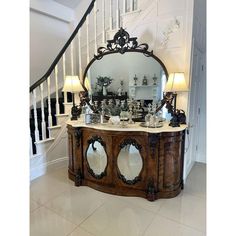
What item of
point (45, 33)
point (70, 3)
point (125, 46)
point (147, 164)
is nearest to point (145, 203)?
point (147, 164)

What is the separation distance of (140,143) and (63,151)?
172cm

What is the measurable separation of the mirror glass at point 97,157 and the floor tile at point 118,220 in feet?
1.67

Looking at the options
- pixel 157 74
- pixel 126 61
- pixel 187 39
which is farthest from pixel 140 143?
pixel 187 39

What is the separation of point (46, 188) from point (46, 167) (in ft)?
1.90

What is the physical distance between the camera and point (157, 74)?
282 cm

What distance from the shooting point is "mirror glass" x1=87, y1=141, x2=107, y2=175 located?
282 centimetres

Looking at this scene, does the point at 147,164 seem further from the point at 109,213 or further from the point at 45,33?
the point at 45,33

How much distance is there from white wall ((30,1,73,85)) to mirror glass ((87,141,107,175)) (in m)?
2.22

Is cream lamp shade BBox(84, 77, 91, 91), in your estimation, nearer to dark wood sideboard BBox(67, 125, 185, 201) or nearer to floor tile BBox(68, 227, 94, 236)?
dark wood sideboard BBox(67, 125, 185, 201)

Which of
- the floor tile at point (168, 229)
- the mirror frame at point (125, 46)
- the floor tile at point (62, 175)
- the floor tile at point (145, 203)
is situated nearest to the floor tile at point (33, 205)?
the floor tile at point (62, 175)

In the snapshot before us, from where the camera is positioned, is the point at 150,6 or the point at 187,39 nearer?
the point at 187,39

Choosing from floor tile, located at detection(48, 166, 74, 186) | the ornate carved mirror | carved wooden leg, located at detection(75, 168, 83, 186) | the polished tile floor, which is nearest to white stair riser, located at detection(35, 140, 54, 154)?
floor tile, located at detection(48, 166, 74, 186)

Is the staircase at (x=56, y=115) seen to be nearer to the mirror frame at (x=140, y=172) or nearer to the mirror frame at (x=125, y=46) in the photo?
the mirror frame at (x=125, y=46)
